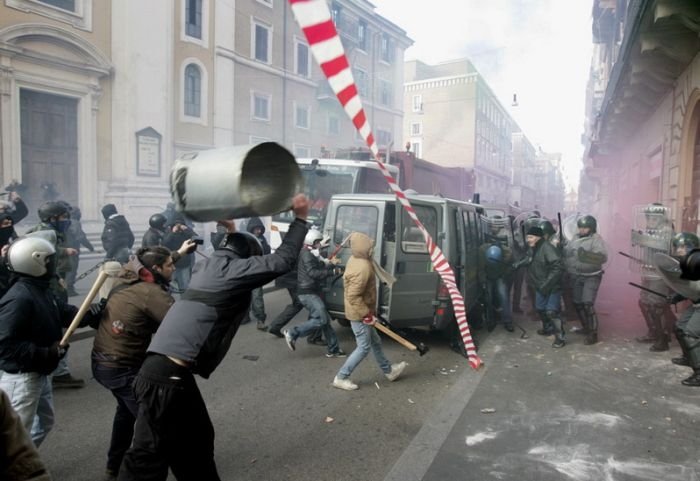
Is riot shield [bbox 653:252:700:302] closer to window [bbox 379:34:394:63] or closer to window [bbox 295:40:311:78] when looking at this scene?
window [bbox 295:40:311:78]

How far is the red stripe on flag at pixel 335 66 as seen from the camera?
262 cm

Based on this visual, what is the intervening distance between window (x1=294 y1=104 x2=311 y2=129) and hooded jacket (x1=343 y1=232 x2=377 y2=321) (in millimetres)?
21301

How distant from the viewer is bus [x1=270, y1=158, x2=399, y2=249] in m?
11.0

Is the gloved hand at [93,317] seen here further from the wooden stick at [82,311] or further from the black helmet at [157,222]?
the black helmet at [157,222]

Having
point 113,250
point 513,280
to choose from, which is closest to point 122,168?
point 113,250

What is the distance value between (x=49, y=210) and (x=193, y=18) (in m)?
15.9

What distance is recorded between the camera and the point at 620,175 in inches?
711

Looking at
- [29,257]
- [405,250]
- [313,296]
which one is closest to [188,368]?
[29,257]

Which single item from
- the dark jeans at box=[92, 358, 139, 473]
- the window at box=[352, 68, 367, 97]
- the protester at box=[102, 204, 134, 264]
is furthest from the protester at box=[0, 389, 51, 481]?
the window at box=[352, 68, 367, 97]

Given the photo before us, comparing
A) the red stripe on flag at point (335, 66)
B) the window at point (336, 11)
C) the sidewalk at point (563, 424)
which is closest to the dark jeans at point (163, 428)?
the sidewalk at point (563, 424)

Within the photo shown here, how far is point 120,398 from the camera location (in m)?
3.08

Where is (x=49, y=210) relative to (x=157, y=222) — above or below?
above

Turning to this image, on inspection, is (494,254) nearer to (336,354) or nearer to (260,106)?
(336,354)

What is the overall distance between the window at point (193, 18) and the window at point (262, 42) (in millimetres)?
3108
